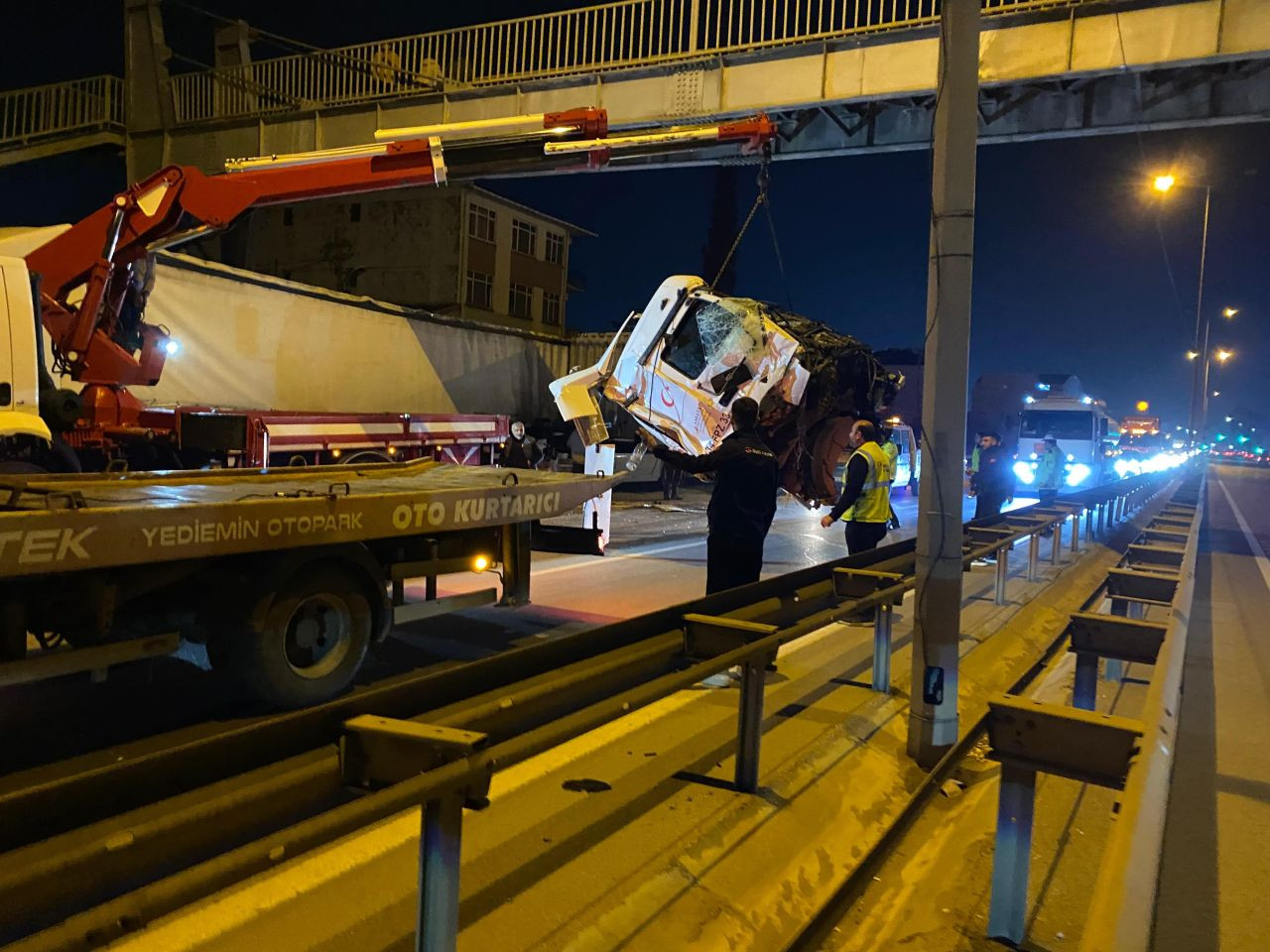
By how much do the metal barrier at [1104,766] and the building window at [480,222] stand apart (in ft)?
106

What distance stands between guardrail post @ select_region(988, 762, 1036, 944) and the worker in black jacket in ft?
10.4

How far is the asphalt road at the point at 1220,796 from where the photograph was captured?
12.5ft

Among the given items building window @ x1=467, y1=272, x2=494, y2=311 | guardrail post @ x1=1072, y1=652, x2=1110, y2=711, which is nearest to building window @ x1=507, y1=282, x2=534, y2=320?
building window @ x1=467, y1=272, x2=494, y2=311

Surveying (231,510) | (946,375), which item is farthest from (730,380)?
(231,510)

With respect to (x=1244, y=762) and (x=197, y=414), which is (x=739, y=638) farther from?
(x=197, y=414)

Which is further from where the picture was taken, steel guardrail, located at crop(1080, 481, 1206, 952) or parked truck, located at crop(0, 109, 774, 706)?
parked truck, located at crop(0, 109, 774, 706)

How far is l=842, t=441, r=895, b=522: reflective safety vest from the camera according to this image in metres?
8.59

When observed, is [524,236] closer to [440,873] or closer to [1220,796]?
[1220,796]

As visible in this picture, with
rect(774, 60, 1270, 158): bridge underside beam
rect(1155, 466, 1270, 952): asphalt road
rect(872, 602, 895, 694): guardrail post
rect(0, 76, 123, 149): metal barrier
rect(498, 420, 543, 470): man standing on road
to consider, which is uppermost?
rect(0, 76, 123, 149): metal barrier

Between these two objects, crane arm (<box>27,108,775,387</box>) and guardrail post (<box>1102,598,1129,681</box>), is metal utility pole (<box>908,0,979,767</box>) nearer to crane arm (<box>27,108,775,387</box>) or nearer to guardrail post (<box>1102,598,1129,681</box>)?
guardrail post (<box>1102,598,1129,681</box>)

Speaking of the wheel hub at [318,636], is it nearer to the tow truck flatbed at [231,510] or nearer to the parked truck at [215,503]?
the parked truck at [215,503]

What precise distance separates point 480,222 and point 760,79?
22214 millimetres

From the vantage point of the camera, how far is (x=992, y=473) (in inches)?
561

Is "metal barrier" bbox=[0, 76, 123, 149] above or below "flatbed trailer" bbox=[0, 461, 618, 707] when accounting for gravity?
above
